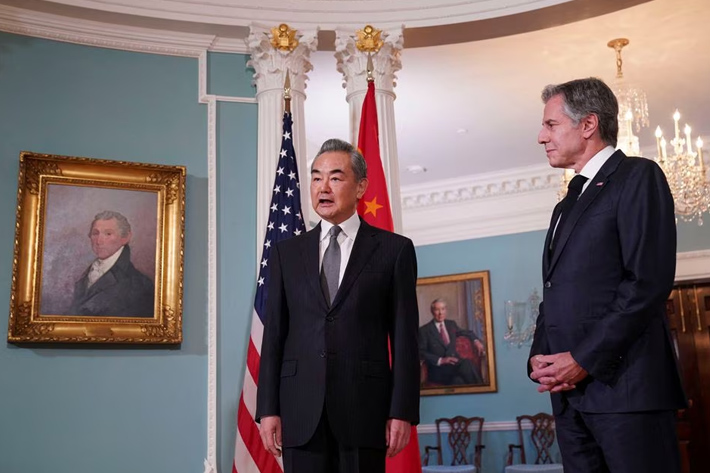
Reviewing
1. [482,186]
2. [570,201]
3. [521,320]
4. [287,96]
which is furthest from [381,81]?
[521,320]

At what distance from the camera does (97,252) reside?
504cm

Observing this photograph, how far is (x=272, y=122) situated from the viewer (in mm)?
5477

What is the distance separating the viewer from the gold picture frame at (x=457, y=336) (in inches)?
412

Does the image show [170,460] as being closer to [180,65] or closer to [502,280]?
[180,65]

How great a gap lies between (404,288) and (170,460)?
8.87ft

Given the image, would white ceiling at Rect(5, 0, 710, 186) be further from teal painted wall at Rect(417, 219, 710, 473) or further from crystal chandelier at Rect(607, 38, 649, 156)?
teal painted wall at Rect(417, 219, 710, 473)

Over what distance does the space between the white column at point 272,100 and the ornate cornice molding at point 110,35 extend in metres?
0.23

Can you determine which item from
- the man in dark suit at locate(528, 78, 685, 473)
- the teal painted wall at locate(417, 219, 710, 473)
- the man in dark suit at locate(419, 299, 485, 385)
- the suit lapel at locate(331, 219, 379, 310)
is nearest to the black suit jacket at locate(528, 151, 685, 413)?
the man in dark suit at locate(528, 78, 685, 473)

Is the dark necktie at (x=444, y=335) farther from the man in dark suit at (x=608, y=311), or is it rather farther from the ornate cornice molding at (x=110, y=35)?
the man in dark suit at (x=608, y=311)

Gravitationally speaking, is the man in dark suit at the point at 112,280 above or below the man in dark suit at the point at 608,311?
above

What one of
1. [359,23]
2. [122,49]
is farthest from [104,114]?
[359,23]

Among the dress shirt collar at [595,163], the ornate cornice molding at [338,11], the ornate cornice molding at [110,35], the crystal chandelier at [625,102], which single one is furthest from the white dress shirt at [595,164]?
the crystal chandelier at [625,102]

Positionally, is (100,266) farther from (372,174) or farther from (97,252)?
(372,174)

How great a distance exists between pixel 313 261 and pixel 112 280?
245 cm
